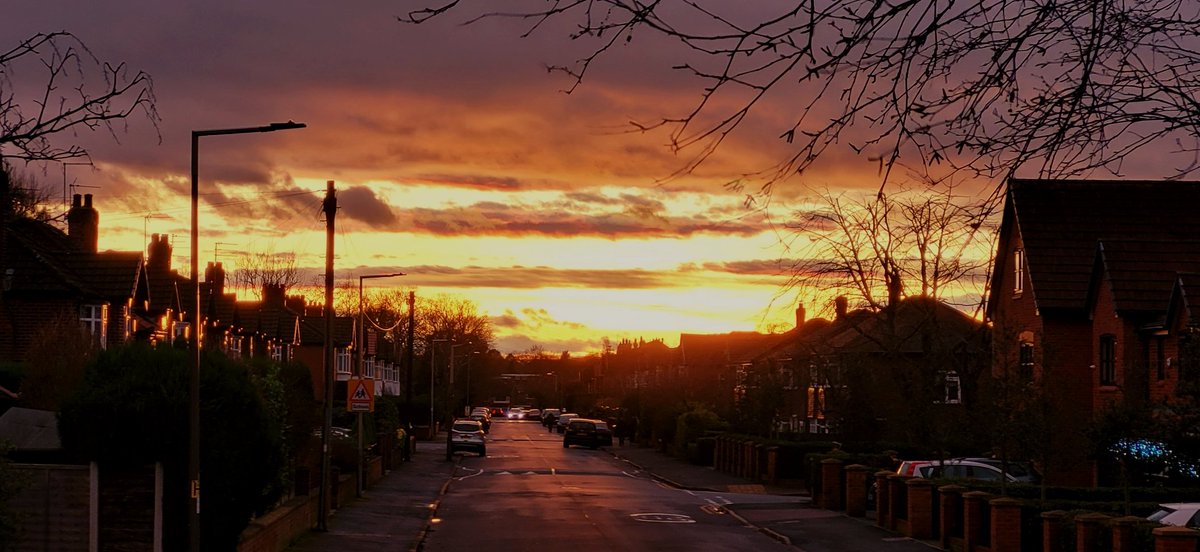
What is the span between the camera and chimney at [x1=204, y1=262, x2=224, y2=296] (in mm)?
65750

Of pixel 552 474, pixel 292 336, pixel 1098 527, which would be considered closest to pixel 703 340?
pixel 292 336

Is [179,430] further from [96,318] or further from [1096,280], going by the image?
[1096,280]

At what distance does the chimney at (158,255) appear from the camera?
178 ft

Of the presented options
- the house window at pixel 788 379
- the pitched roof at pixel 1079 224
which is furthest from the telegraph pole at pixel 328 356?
the house window at pixel 788 379

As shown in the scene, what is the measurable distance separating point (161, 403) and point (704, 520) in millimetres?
17563

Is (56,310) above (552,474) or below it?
above

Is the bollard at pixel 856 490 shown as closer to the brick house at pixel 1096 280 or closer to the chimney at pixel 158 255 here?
the brick house at pixel 1096 280

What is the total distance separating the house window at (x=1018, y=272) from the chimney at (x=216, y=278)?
38.8 meters

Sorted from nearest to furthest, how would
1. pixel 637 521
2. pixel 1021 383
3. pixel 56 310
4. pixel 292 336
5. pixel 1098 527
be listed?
1. pixel 1098 527
2. pixel 1021 383
3. pixel 637 521
4. pixel 56 310
5. pixel 292 336

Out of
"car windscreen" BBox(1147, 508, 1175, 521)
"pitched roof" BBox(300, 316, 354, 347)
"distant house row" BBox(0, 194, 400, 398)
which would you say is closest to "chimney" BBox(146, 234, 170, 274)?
"distant house row" BBox(0, 194, 400, 398)

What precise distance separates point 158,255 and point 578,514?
29.1m

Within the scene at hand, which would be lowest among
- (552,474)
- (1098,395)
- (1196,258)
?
(552,474)

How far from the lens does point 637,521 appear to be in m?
31.5

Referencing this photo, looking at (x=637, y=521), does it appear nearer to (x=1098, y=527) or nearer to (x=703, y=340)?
(x=1098, y=527)
